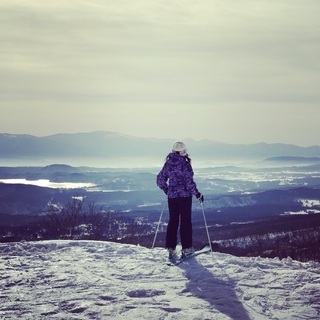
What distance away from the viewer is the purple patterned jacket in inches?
483

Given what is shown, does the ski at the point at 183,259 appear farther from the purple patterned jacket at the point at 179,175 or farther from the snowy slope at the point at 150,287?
the purple patterned jacket at the point at 179,175

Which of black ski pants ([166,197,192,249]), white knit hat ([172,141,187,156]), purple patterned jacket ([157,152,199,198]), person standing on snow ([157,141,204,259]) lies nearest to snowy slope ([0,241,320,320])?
black ski pants ([166,197,192,249])

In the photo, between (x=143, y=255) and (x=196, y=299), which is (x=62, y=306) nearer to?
(x=196, y=299)

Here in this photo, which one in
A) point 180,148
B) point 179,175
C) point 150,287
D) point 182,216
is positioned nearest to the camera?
point 150,287

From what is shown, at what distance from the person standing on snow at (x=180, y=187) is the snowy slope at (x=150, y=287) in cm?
76

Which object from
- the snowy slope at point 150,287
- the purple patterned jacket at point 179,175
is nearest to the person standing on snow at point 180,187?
the purple patterned jacket at point 179,175

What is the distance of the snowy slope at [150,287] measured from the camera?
7.63 metres

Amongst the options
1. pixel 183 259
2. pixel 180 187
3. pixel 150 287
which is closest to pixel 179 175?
pixel 180 187

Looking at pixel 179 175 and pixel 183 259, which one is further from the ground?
pixel 179 175

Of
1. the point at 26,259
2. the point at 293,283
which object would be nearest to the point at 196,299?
the point at 293,283

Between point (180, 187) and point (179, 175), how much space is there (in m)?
0.32

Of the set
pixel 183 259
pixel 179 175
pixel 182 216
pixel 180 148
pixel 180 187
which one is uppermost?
pixel 180 148

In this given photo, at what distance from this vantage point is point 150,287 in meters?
9.11

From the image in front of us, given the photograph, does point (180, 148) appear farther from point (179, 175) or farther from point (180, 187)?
point (180, 187)
